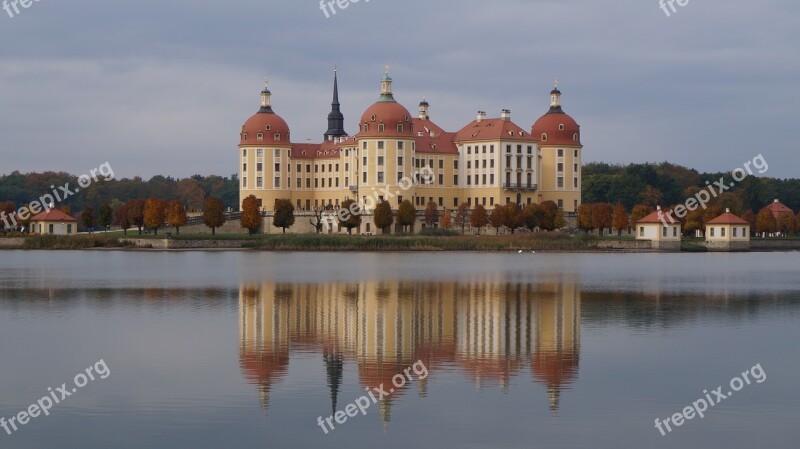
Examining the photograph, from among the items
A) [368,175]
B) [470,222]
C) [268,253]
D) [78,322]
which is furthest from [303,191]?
[78,322]

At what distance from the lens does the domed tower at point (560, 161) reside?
95125 mm

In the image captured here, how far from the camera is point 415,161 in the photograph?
9225cm

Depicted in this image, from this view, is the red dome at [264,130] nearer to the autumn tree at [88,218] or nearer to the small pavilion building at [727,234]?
the autumn tree at [88,218]

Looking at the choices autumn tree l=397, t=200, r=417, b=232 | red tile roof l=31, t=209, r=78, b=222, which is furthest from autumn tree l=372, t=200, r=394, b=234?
red tile roof l=31, t=209, r=78, b=222

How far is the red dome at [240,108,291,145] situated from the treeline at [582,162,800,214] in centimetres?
2718

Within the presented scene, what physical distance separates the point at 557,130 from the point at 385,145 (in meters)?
14.7

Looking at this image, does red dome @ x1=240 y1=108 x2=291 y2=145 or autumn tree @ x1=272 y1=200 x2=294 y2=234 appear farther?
red dome @ x1=240 y1=108 x2=291 y2=145

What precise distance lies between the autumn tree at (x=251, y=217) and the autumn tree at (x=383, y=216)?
8.41 m

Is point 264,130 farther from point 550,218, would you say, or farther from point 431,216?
point 550,218

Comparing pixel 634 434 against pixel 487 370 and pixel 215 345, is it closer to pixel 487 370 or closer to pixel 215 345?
pixel 487 370

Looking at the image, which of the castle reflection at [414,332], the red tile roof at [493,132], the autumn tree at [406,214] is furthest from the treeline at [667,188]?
the castle reflection at [414,332]

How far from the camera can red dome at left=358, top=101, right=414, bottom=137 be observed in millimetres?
89500

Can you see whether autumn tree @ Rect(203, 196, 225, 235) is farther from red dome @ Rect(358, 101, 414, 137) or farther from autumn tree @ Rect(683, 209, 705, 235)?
autumn tree @ Rect(683, 209, 705, 235)

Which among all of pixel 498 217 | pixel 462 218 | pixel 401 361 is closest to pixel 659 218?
pixel 498 217
